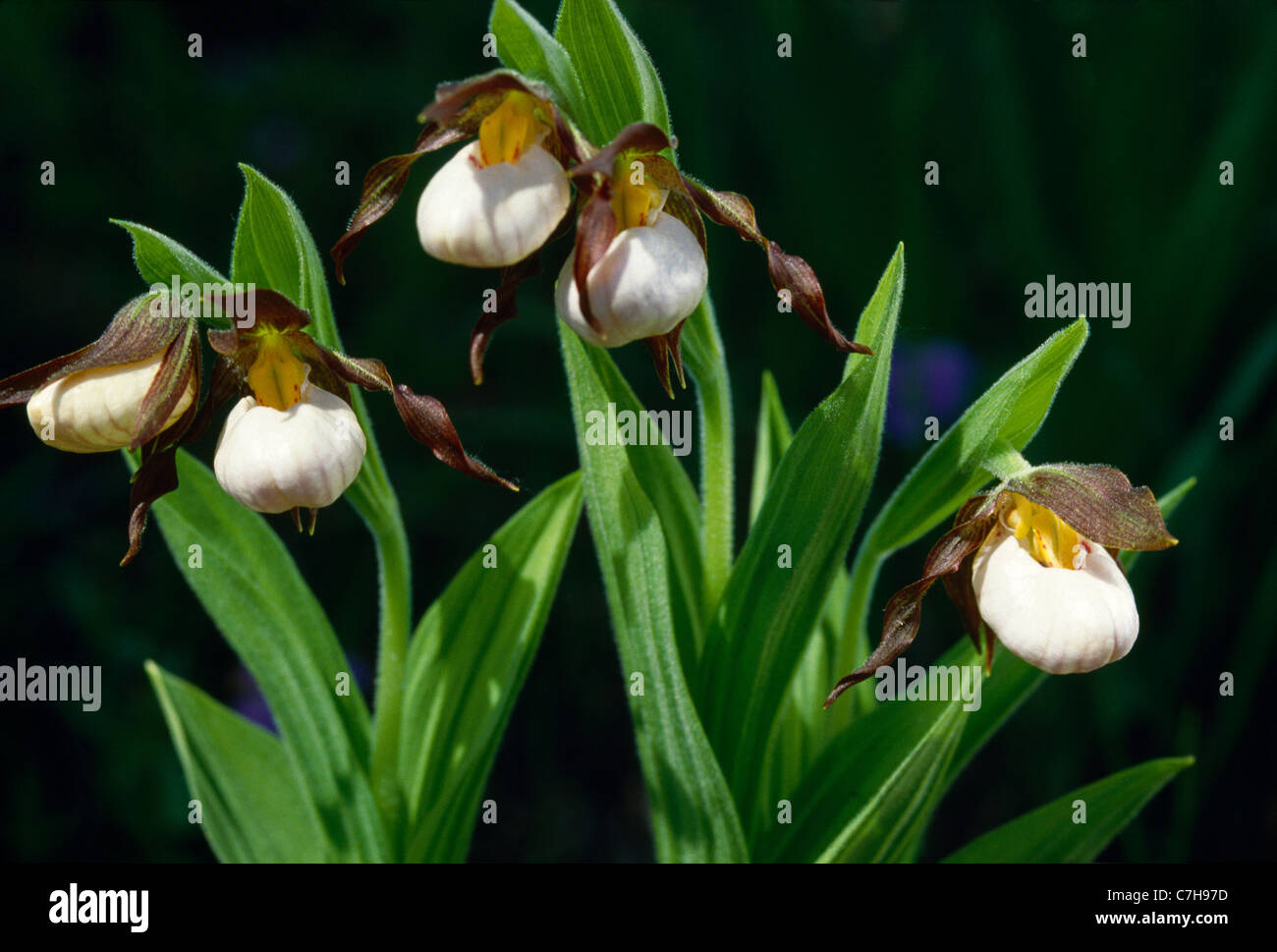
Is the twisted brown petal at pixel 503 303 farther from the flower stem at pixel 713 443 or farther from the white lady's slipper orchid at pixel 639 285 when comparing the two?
the flower stem at pixel 713 443

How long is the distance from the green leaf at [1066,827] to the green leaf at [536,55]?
0.78 metres

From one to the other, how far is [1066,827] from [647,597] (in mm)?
487

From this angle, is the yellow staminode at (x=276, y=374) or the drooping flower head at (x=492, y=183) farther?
the yellow staminode at (x=276, y=374)

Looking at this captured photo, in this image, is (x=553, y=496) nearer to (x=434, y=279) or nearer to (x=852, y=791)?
(x=852, y=791)

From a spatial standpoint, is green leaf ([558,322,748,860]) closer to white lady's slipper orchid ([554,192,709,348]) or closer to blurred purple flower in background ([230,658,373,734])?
white lady's slipper orchid ([554,192,709,348])

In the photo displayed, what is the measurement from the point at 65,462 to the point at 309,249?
3.78 ft

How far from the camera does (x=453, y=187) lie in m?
0.75

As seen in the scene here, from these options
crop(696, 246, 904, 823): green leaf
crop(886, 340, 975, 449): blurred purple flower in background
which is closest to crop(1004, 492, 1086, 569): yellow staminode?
crop(696, 246, 904, 823): green leaf

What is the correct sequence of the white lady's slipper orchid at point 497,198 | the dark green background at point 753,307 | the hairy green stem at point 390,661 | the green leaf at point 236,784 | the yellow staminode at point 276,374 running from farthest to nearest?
the dark green background at point 753,307, the green leaf at point 236,784, the hairy green stem at point 390,661, the yellow staminode at point 276,374, the white lady's slipper orchid at point 497,198

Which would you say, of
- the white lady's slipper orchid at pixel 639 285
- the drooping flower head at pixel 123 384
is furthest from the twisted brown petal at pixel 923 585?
the drooping flower head at pixel 123 384

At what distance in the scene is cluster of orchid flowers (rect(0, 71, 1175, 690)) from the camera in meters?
0.75

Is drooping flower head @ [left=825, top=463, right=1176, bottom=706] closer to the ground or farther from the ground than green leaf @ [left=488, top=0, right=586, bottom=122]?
closer to the ground

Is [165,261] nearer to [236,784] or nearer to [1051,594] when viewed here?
[236,784]

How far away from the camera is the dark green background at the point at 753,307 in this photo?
1615 mm
